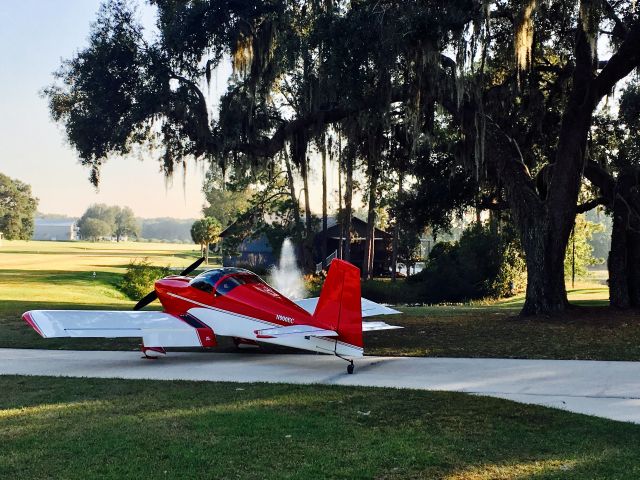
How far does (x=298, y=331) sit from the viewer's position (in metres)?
9.74

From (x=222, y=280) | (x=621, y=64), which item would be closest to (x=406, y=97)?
(x=621, y=64)

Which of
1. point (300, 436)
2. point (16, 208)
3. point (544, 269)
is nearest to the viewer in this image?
point (300, 436)

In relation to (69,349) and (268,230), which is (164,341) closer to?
(69,349)

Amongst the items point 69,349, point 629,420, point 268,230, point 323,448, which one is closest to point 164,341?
point 69,349

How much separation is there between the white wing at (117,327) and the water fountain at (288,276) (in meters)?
16.1

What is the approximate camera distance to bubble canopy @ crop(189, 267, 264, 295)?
1166cm

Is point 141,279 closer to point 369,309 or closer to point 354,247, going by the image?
point 354,247

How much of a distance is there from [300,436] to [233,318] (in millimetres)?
5442

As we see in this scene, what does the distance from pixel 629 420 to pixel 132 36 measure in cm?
1727

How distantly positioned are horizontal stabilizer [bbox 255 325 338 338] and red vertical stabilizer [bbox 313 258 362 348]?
5.5 inches

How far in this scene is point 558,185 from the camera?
53.5ft

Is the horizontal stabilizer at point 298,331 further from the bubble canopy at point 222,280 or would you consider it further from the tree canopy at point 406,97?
the tree canopy at point 406,97

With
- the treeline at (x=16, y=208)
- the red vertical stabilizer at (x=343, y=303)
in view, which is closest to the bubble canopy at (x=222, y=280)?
the red vertical stabilizer at (x=343, y=303)

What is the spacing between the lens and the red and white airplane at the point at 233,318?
987cm
